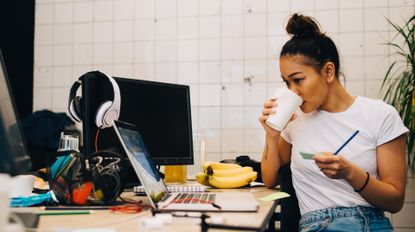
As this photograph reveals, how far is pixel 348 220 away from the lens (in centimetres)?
135

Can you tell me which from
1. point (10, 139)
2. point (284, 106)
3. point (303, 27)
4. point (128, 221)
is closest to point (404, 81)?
point (303, 27)

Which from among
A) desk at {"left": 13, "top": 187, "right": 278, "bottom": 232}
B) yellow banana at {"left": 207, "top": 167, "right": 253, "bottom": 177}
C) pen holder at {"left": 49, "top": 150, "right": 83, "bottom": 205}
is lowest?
desk at {"left": 13, "top": 187, "right": 278, "bottom": 232}

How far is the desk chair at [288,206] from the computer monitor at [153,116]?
40cm

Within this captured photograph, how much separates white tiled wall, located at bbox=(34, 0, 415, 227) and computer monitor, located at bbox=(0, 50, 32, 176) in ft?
6.15

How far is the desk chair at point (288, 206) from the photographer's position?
1600mm

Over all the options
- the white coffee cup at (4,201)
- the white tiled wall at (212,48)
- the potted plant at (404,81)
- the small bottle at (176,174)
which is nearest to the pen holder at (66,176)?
the white coffee cup at (4,201)

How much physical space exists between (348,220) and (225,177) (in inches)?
20.8

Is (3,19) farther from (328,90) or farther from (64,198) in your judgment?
(328,90)

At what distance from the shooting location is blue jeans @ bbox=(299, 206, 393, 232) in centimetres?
134

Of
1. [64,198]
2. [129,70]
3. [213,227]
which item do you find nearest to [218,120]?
[129,70]

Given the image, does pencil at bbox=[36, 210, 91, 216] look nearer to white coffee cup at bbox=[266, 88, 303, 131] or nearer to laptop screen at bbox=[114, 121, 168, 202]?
laptop screen at bbox=[114, 121, 168, 202]

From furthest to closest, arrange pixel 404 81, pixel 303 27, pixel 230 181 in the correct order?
pixel 404 81 < pixel 230 181 < pixel 303 27

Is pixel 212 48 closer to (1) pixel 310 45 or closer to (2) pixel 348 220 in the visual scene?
(1) pixel 310 45

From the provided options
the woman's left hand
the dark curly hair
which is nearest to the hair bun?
the dark curly hair
